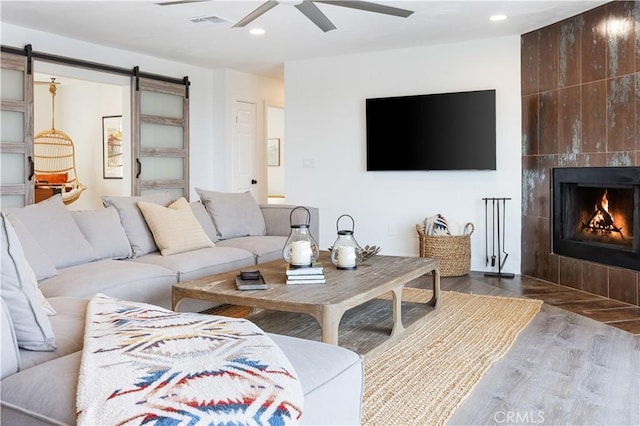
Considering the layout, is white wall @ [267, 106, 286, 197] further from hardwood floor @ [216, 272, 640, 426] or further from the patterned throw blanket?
the patterned throw blanket

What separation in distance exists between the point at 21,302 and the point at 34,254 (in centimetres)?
143

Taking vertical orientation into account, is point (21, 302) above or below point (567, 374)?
above

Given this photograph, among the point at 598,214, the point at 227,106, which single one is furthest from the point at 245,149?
the point at 598,214

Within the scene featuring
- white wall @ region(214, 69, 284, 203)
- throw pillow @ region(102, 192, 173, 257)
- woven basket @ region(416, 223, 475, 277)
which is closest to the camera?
throw pillow @ region(102, 192, 173, 257)

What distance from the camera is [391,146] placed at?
595cm

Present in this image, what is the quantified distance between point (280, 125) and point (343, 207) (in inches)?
195

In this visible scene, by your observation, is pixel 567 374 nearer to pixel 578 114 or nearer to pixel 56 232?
pixel 578 114

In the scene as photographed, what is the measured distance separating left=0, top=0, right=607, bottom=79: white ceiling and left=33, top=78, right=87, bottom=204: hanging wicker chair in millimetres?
2502

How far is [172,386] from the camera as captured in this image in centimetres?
122

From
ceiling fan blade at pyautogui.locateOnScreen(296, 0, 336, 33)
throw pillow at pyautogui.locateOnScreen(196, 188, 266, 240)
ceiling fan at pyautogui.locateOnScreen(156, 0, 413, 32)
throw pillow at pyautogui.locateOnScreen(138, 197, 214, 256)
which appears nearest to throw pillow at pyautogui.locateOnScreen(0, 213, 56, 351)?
throw pillow at pyautogui.locateOnScreen(138, 197, 214, 256)

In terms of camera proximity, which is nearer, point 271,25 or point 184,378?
point 184,378

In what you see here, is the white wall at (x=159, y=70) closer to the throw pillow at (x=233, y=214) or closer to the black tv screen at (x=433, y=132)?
the throw pillow at (x=233, y=214)

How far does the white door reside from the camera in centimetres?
731

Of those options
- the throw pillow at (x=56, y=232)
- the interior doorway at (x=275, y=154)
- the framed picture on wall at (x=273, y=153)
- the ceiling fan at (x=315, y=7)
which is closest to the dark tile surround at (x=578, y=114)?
the ceiling fan at (x=315, y=7)
